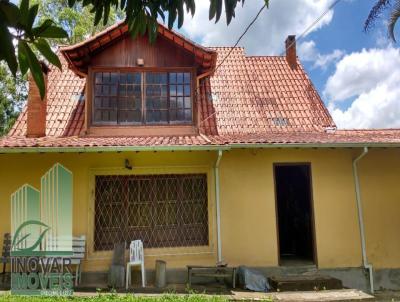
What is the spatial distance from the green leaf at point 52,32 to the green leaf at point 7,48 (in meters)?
0.12

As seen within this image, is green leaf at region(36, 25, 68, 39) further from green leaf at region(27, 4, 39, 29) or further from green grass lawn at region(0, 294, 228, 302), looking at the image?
green grass lawn at region(0, 294, 228, 302)

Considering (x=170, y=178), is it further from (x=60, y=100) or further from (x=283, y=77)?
(x=283, y=77)

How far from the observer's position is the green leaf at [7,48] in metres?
1.25

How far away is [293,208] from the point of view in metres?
12.0

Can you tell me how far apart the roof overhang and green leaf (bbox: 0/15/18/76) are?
26.4 ft

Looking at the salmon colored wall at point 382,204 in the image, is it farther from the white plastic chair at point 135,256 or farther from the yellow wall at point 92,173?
the white plastic chair at point 135,256

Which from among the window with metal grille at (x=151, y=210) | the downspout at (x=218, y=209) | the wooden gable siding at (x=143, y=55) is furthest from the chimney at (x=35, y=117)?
the downspout at (x=218, y=209)

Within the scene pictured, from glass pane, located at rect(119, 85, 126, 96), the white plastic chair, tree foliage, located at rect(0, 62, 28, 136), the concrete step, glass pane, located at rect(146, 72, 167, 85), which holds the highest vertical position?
tree foliage, located at rect(0, 62, 28, 136)

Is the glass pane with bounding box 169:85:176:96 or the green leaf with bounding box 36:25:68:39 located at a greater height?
the glass pane with bounding box 169:85:176:96

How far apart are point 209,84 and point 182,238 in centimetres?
501

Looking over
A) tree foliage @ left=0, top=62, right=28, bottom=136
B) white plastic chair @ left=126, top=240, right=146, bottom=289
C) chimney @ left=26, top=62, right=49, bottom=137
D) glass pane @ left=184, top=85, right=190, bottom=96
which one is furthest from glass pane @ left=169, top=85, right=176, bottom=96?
tree foliage @ left=0, top=62, right=28, bottom=136

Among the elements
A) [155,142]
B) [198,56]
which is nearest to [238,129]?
[198,56]

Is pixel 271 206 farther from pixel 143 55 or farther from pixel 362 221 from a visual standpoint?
pixel 143 55

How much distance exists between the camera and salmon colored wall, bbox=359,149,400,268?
8.57 metres
